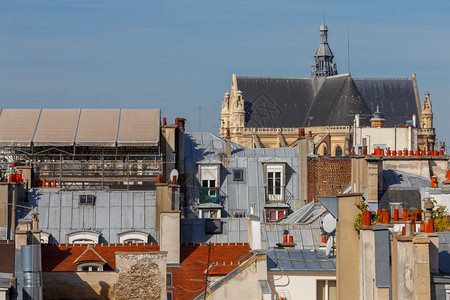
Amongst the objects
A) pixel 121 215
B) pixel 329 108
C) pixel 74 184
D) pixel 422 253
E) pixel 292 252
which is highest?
pixel 329 108

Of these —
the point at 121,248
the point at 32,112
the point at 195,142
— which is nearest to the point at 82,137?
the point at 32,112

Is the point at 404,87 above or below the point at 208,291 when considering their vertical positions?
above

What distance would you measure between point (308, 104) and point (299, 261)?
91.0 m

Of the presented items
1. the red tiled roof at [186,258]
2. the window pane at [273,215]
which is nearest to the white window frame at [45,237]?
the red tiled roof at [186,258]

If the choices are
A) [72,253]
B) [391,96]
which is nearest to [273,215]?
[72,253]

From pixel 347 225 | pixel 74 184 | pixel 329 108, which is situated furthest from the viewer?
pixel 329 108

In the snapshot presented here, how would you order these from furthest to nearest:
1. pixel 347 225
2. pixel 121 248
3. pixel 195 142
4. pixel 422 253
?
pixel 195 142, pixel 121 248, pixel 347 225, pixel 422 253

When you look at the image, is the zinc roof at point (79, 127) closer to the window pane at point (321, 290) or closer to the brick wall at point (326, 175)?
the brick wall at point (326, 175)

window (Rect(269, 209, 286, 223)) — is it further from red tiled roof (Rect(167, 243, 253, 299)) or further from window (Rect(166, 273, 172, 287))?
window (Rect(166, 273, 172, 287))

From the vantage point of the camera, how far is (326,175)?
49281 mm

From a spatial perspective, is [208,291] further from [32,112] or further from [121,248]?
[32,112]

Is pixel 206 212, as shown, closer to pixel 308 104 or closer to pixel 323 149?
pixel 323 149

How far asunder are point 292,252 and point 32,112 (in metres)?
22.8

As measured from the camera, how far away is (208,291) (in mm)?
25438
